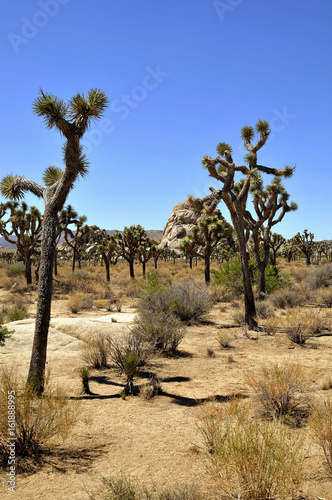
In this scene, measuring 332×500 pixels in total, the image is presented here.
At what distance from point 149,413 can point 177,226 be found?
396ft

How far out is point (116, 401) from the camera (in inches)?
239

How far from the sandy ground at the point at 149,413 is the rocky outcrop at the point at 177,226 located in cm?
10484

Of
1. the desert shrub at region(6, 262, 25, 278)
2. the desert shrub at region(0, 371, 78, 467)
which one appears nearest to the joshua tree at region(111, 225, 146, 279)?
the desert shrub at region(6, 262, 25, 278)

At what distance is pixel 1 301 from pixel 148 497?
18671mm

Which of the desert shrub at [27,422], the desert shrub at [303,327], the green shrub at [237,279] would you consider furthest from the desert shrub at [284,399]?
the green shrub at [237,279]

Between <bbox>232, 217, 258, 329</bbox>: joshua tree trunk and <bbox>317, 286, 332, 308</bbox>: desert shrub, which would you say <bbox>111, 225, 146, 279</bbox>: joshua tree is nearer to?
<bbox>317, 286, 332, 308</bbox>: desert shrub

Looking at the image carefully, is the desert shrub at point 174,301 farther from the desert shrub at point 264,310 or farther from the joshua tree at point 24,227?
the joshua tree at point 24,227

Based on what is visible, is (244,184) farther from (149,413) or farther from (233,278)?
(149,413)

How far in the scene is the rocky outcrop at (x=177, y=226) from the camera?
394 feet

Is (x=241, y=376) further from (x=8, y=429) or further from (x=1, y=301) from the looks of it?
(x=1, y=301)

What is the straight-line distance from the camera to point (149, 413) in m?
5.55

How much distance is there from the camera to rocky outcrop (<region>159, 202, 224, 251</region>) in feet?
394

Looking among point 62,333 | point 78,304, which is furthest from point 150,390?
point 78,304

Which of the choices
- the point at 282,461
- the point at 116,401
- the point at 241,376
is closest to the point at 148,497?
the point at 282,461
